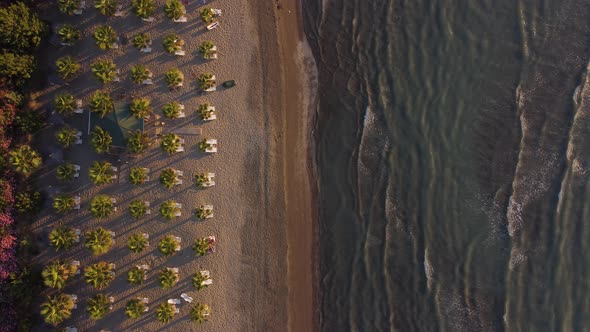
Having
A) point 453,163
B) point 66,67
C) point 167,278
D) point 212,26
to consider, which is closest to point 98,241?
point 167,278

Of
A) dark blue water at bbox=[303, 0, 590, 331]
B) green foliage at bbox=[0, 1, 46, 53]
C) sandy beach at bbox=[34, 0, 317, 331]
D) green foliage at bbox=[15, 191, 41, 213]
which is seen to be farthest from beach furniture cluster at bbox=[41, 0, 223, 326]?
dark blue water at bbox=[303, 0, 590, 331]

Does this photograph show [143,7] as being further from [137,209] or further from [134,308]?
[134,308]

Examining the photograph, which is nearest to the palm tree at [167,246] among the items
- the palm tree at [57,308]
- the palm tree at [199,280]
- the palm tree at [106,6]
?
the palm tree at [199,280]

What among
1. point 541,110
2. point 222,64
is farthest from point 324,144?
point 541,110

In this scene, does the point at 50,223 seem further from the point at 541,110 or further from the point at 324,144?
the point at 541,110

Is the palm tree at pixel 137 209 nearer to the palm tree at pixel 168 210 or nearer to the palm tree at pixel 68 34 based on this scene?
the palm tree at pixel 168 210

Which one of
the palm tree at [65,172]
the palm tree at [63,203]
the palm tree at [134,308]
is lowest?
the palm tree at [134,308]

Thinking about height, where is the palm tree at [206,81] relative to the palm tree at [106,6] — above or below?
below
